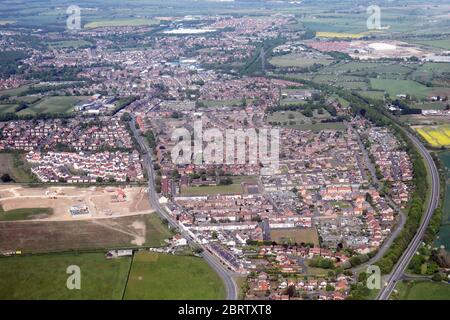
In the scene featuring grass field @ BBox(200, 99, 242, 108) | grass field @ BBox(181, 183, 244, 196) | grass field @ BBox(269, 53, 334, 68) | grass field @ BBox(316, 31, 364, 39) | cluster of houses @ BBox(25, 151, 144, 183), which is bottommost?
grass field @ BBox(181, 183, 244, 196)

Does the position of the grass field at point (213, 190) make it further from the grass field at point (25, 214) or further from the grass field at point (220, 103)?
the grass field at point (220, 103)

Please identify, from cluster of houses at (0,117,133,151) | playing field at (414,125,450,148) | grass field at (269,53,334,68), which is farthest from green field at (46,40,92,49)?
playing field at (414,125,450,148)

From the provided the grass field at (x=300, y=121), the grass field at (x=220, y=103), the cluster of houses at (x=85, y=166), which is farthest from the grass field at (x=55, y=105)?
the grass field at (x=300, y=121)

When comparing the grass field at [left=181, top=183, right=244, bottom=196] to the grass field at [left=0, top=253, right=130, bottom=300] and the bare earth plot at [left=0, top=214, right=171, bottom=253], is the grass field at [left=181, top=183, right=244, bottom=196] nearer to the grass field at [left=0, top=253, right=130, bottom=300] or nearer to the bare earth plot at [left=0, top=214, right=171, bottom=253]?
the bare earth plot at [left=0, top=214, right=171, bottom=253]

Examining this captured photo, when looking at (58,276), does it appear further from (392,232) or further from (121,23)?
(121,23)

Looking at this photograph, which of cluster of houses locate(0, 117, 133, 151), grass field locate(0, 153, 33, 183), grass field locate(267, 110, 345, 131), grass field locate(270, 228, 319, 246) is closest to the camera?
grass field locate(270, 228, 319, 246)

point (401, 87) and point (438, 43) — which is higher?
point (438, 43)

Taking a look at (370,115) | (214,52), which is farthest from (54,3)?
(370,115)

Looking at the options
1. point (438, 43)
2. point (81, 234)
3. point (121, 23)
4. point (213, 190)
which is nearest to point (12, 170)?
point (81, 234)
